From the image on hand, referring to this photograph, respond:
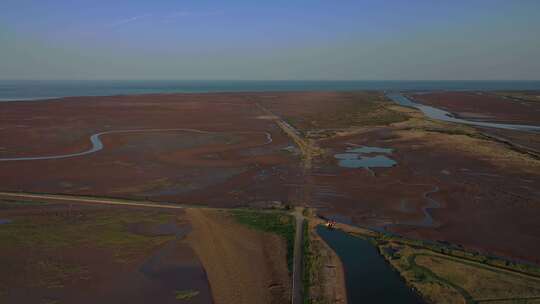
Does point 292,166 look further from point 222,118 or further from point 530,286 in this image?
point 222,118

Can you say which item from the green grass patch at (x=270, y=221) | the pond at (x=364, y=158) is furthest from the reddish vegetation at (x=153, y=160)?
the pond at (x=364, y=158)

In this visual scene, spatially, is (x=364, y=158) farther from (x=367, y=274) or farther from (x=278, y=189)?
(x=367, y=274)

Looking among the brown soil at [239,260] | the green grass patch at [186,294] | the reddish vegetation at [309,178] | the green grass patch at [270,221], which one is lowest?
the green grass patch at [186,294]

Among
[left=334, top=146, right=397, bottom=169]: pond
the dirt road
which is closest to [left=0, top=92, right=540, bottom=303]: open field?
the dirt road

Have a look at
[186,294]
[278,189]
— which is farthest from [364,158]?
[186,294]

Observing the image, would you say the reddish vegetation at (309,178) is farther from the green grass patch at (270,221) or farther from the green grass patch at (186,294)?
the green grass patch at (186,294)

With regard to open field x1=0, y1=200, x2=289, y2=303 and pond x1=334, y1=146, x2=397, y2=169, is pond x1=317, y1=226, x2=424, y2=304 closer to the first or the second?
open field x1=0, y1=200, x2=289, y2=303
